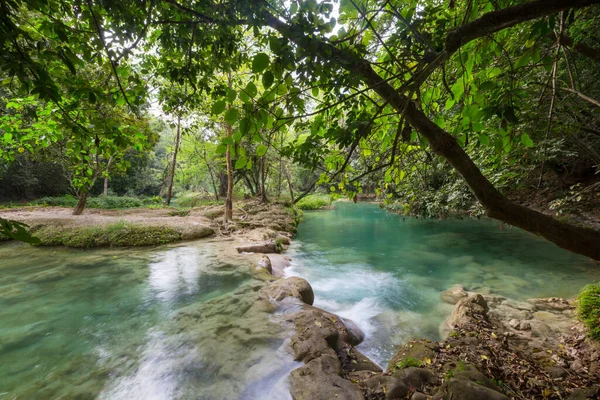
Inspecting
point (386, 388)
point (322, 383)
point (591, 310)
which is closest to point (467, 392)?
point (386, 388)

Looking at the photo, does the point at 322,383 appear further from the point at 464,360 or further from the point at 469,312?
the point at 469,312

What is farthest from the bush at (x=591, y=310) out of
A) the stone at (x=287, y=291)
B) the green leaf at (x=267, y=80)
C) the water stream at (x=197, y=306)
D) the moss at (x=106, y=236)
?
the moss at (x=106, y=236)

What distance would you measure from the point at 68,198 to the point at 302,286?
2777 centimetres

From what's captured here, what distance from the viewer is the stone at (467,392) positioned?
249cm

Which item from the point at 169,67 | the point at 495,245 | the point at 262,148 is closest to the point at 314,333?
the point at 262,148

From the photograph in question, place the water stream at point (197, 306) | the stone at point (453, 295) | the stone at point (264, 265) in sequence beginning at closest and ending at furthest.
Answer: the water stream at point (197, 306)
the stone at point (453, 295)
the stone at point (264, 265)

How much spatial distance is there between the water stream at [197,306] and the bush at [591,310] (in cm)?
202

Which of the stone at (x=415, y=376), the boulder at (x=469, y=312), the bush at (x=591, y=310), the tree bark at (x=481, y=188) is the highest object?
the tree bark at (x=481, y=188)

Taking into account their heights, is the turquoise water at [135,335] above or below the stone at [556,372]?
below

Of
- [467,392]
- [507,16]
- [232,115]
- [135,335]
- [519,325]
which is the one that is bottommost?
[135,335]

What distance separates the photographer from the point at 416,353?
381 centimetres

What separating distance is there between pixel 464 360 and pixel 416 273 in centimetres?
609

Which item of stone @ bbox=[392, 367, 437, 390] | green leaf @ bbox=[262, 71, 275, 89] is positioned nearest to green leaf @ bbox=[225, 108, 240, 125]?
green leaf @ bbox=[262, 71, 275, 89]

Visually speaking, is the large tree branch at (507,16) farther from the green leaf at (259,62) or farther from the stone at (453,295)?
the stone at (453,295)
